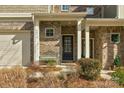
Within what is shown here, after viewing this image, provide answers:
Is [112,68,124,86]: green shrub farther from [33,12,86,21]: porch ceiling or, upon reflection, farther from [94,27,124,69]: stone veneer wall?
[94,27,124,69]: stone veneer wall

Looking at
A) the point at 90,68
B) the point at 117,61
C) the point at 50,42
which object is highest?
the point at 50,42

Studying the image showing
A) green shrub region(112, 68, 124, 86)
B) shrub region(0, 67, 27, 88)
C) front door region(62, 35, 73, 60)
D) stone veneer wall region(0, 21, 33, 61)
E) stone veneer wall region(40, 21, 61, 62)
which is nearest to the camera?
shrub region(0, 67, 27, 88)

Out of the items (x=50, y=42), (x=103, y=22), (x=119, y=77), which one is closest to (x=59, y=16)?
(x=50, y=42)

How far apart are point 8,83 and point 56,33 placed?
40.1 feet

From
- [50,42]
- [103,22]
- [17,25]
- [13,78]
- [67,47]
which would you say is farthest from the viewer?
[67,47]

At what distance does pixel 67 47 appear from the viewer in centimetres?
2272

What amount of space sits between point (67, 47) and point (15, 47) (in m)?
4.08

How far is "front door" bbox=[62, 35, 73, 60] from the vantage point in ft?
74.0

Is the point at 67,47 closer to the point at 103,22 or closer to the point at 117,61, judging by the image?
the point at 103,22

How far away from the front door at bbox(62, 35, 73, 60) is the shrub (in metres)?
13.1

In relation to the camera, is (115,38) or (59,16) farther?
(115,38)

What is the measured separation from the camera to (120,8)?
20984 millimetres

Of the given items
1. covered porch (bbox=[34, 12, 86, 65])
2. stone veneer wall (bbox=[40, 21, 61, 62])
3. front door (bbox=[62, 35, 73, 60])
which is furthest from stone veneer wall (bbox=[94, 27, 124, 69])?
front door (bbox=[62, 35, 73, 60])
